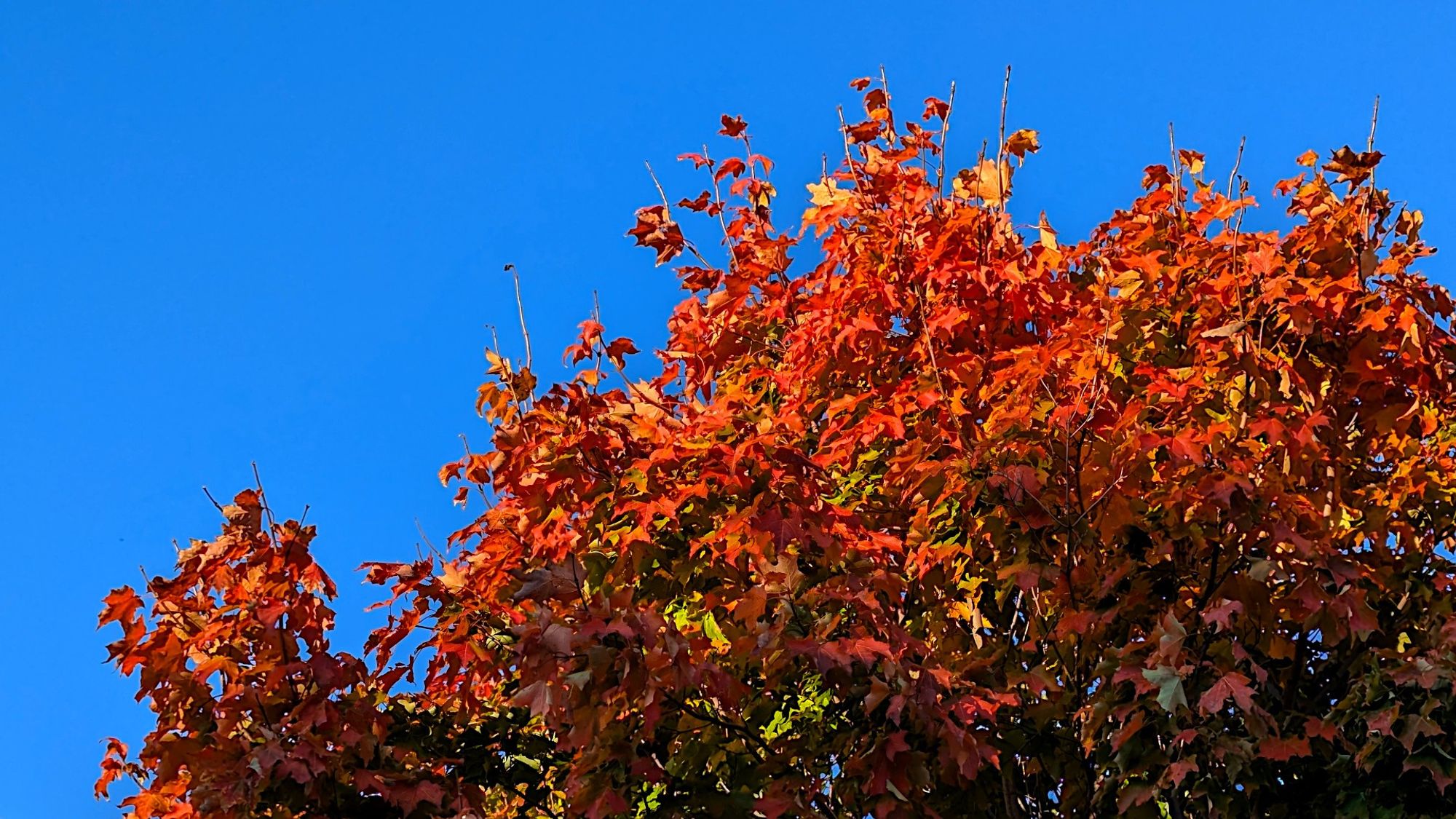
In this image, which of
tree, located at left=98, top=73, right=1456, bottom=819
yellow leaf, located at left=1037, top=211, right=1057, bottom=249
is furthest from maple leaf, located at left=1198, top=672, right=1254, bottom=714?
yellow leaf, located at left=1037, top=211, right=1057, bottom=249

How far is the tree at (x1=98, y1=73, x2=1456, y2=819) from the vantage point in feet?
15.9

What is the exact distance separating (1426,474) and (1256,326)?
2.87 ft

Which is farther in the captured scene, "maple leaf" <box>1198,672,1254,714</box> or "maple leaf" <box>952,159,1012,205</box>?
"maple leaf" <box>952,159,1012,205</box>

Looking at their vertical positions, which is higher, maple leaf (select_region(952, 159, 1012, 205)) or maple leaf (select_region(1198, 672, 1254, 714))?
maple leaf (select_region(952, 159, 1012, 205))

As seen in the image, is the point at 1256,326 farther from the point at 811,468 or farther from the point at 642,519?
the point at 642,519

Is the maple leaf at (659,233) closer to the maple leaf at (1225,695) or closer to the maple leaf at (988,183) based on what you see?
the maple leaf at (988,183)

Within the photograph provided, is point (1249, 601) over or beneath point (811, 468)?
beneath

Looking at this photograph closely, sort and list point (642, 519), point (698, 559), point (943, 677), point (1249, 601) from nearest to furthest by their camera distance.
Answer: point (943, 677) → point (1249, 601) → point (642, 519) → point (698, 559)

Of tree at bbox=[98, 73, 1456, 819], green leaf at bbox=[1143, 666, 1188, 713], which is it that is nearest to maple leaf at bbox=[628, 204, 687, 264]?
tree at bbox=[98, 73, 1456, 819]

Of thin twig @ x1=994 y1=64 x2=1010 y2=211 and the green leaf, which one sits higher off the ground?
thin twig @ x1=994 y1=64 x2=1010 y2=211

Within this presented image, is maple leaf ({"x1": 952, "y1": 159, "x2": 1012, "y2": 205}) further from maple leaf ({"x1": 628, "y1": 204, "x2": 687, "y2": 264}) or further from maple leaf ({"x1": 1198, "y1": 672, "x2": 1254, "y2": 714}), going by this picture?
maple leaf ({"x1": 1198, "y1": 672, "x2": 1254, "y2": 714})

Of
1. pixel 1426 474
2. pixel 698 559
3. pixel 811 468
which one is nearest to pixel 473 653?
pixel 698 559

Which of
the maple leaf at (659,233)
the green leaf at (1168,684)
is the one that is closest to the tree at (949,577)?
the green leaf at (1168,684)

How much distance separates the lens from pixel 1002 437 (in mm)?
5312
